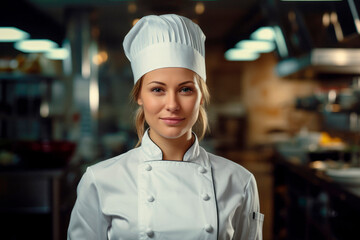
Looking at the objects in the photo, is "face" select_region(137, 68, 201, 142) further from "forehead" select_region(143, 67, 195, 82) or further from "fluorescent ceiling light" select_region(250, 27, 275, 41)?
"fluorescent ceiling light" select_region(250, 27, 275, 41)

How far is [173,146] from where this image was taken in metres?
1.03

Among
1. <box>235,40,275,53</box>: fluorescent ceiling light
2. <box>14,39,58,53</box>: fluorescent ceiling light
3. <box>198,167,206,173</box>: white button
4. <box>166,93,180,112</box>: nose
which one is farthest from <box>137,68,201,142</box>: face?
<box>235,40,275,53</box>: fluorescent ceiling light

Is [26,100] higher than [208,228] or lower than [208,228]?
higher

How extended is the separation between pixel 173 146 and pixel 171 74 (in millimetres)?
194

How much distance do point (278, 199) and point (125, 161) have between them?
112 inches

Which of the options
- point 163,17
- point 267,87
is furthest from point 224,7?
point 163,17

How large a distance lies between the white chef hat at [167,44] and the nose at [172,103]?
80mm

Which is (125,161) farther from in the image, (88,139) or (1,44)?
(1,44)

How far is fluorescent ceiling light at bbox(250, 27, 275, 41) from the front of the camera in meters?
4.88

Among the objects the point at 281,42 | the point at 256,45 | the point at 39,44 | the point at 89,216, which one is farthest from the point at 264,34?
the point at 89,216

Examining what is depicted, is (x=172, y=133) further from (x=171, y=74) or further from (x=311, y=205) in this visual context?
(x=311, y=205)

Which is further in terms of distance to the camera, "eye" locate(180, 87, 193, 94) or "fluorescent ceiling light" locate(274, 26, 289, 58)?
"fluorescent ceiling light" locate(274, 26, 289, 58)

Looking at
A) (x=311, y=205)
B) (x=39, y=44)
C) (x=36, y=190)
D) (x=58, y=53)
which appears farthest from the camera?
(x=58, y=53)

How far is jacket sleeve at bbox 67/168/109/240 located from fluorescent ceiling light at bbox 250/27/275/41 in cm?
417
